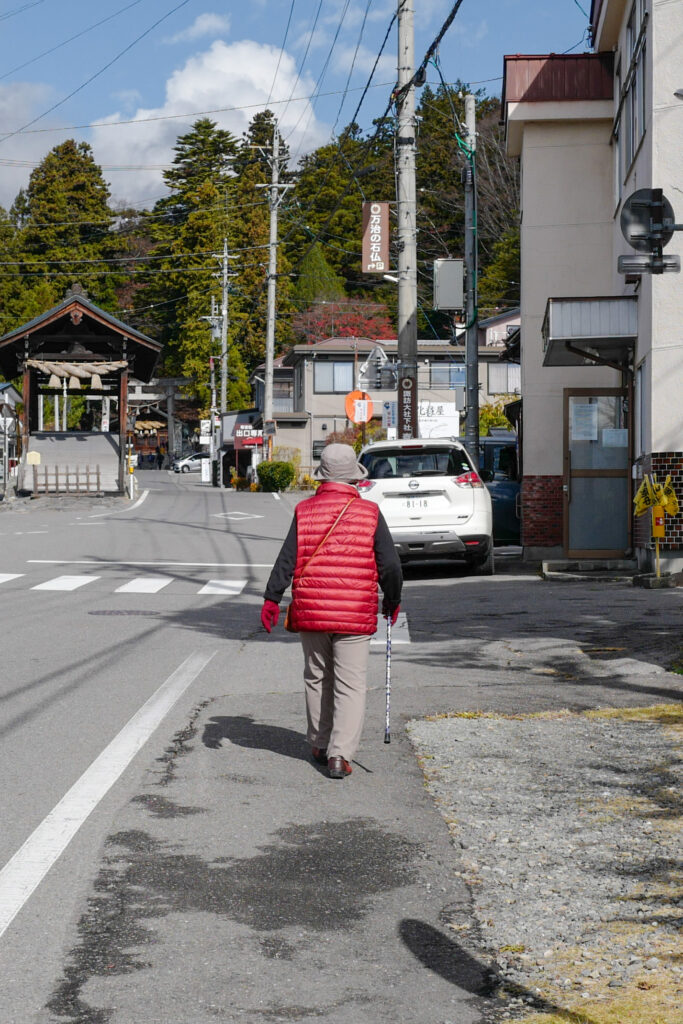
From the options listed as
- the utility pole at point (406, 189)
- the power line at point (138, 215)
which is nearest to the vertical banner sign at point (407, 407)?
the utility pole at point (406, 189)

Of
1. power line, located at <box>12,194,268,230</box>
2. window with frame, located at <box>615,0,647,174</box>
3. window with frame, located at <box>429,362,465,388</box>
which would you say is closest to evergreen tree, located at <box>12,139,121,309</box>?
power line, located at <box>12,194,268,230</box>

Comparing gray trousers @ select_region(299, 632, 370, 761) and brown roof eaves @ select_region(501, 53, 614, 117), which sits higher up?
brown roof eaves @ select_region(501, 53, 614, 117)

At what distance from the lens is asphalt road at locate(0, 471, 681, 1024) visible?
150 inches

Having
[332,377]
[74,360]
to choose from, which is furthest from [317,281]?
[74,360]

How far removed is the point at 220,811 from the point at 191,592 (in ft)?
35.5

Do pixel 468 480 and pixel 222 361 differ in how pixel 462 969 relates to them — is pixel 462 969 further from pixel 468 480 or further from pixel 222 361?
pixel 222 361

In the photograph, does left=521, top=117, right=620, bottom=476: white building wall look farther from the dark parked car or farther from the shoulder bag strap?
the shoulder bag strap

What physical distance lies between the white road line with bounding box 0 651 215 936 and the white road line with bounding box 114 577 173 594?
25.3 ft

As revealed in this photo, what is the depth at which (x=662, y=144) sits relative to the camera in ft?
51.3

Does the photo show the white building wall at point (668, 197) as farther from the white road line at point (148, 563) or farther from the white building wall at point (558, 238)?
the white road line at point (148, 563)

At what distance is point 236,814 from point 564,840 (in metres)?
1.45

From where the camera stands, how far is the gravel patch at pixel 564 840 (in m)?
3.99

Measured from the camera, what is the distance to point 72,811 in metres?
5.68

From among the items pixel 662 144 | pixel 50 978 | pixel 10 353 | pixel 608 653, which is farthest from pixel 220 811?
pixel 10 353
